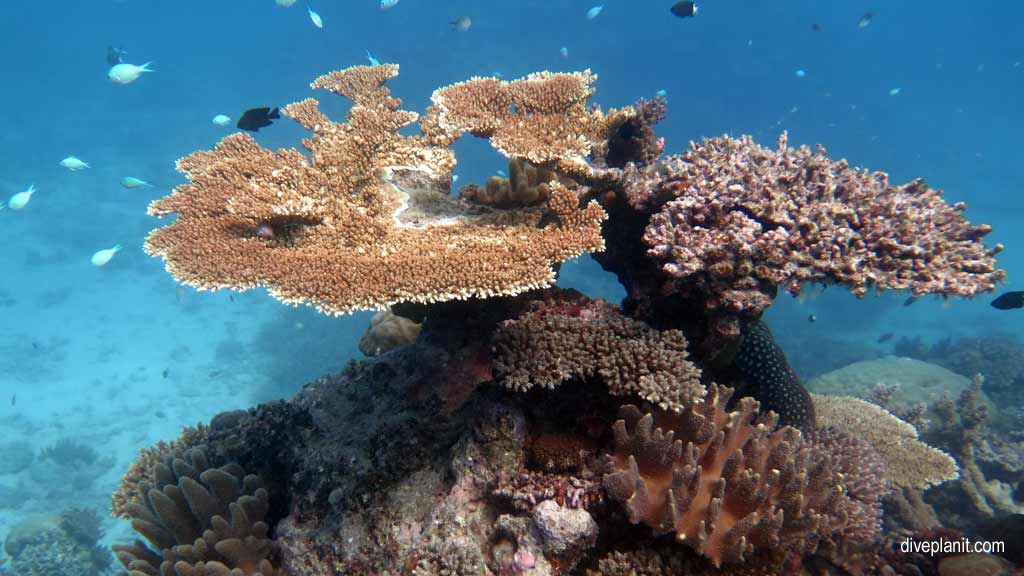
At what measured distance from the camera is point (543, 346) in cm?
372

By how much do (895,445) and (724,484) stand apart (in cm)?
462

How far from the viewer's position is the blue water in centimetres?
2827

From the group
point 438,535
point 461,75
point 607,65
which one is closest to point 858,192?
point 438,535

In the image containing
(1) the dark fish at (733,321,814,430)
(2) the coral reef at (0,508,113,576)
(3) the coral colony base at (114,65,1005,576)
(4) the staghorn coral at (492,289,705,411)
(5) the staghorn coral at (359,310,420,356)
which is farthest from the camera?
(2) the coral reef at (0,508,113,576)

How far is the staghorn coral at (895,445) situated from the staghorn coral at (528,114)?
14.6 feet

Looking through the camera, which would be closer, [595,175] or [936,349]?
[595,175]

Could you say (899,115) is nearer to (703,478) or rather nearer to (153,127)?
(703,478)

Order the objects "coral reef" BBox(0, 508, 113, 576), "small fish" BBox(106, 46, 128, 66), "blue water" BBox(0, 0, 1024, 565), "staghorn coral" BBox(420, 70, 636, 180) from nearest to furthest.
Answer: "staghorn coral" BBox(420, 70, 636, 180)
"coral reef" BBox(0, 508, 113, 576)
"small fish" BBox(106, 46, 128, 66)
"blue water" BBox(0, 0, 1024, 565)

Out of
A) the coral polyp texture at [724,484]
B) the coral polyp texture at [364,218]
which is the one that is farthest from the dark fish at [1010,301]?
the coral polyp texture at [364,218]

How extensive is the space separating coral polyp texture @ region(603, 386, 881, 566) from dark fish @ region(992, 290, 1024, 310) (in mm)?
6289

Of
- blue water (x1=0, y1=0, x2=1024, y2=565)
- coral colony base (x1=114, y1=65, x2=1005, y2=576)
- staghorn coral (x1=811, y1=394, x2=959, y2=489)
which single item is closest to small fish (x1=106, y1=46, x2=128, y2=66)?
coral colony base (x1=114, y1=65, x2=1005, y2=576)

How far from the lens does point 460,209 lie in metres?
5.11

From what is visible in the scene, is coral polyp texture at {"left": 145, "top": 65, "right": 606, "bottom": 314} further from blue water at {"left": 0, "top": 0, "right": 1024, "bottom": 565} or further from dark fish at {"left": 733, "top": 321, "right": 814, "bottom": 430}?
blue water at {"left": 0, "top": 0, "right": 1024, "bottom": 565}

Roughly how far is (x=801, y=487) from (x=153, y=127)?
67282 mm
